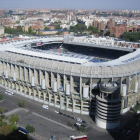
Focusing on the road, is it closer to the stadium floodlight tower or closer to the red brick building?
the stadium floodlight tower

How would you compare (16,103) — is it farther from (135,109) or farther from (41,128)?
(135,109)

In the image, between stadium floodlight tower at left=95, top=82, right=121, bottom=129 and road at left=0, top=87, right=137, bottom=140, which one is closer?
road at left=0, top=87, right=137, bottom=140

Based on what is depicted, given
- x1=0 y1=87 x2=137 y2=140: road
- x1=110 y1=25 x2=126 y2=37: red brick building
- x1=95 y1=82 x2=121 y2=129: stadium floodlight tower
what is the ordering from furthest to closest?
1. x1=110 y1=25 x2=126 y2=37: red brick building
2. x1=95 y1=82 x2=121 y2=129: stadium floodlight tower
3. x1=0 y1=87 x2=137 y2=140: road

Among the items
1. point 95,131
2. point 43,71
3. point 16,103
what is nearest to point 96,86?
point 95,131

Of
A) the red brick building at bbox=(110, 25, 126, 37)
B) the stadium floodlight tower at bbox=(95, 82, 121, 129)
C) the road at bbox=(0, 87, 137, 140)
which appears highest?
the red brick building at bbox=(110, 25, 126, 37)

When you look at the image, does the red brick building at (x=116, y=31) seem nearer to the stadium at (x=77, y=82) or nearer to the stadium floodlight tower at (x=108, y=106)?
the stadium at (x=77, y=82)

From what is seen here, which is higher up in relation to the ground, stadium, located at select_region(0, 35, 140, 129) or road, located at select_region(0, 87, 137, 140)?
stadium, located at select_region(0, 35, 140, 129)

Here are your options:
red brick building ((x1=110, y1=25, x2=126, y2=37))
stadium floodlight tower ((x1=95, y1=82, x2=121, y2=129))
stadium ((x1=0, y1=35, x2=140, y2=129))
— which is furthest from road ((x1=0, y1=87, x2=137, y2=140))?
red brick building ((x1=110, y1=25, x2=126, y2=37))

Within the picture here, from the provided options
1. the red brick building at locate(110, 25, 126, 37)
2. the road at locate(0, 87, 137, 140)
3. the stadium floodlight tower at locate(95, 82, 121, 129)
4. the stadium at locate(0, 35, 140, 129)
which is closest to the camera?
the road at locate(0, 87, 137, 140)
